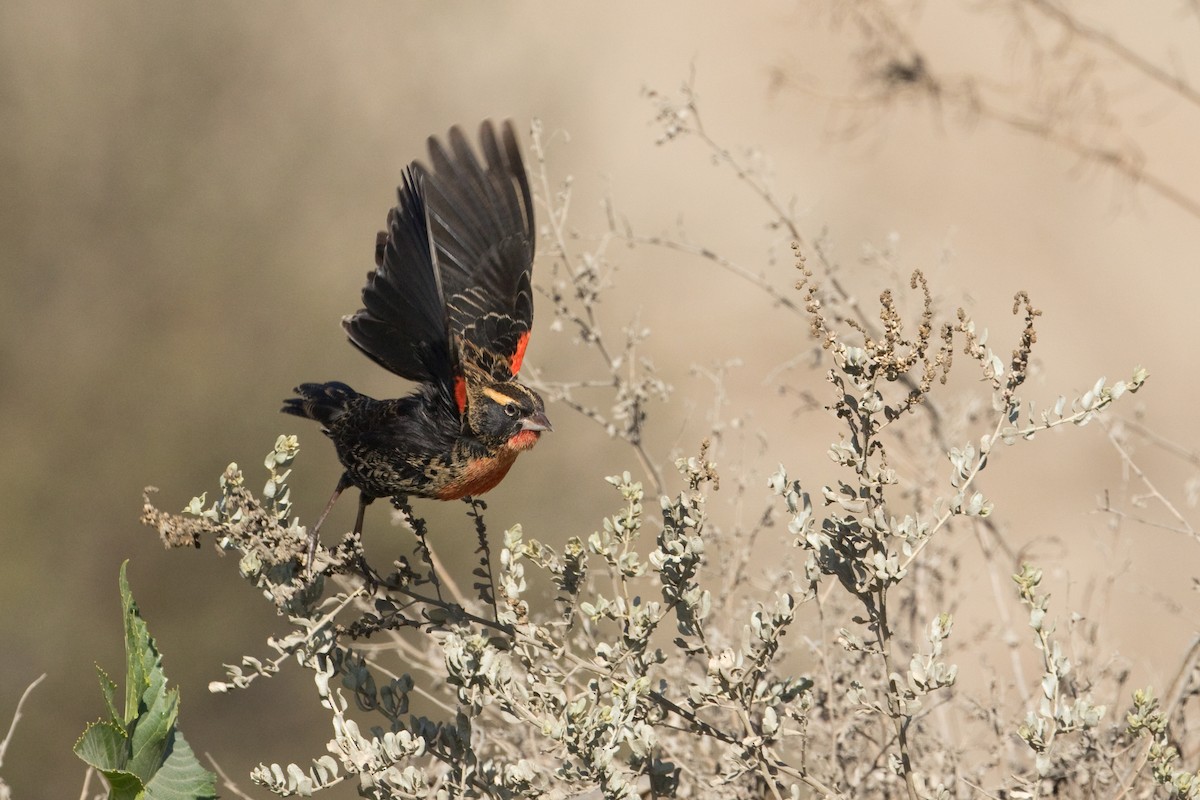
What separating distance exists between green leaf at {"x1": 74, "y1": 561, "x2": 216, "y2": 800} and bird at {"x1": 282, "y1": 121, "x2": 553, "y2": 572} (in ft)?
1.63

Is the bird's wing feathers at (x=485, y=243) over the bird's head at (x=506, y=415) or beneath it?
over

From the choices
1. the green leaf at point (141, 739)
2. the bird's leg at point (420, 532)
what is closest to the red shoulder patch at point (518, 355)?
the bird's leg at point (420, 532)

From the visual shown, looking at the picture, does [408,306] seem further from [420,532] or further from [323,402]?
[323,402]

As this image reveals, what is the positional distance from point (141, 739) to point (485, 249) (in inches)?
77.3

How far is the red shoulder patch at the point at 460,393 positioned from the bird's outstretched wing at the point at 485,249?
459 millimetres

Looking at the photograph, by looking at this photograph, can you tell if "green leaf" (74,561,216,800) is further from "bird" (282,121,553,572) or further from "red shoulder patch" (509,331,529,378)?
"red shoulder patch" (509,331,529,378)

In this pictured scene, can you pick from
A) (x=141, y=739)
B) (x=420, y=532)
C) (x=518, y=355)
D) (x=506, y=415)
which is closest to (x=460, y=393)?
(x=506, y=415)

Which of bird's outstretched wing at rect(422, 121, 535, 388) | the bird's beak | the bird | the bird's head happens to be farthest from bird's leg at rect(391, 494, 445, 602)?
bird's outstretched wing at rect(422, 121, 535, 388)

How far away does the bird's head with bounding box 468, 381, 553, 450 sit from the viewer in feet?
10.8

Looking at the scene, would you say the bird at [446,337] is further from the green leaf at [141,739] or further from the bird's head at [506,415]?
the green leaf at [141,739]

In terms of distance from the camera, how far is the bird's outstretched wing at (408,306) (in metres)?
2.86

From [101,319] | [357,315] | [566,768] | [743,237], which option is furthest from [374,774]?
[101,319]

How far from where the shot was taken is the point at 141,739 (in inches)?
83.0

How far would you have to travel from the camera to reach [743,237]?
10188 mm
